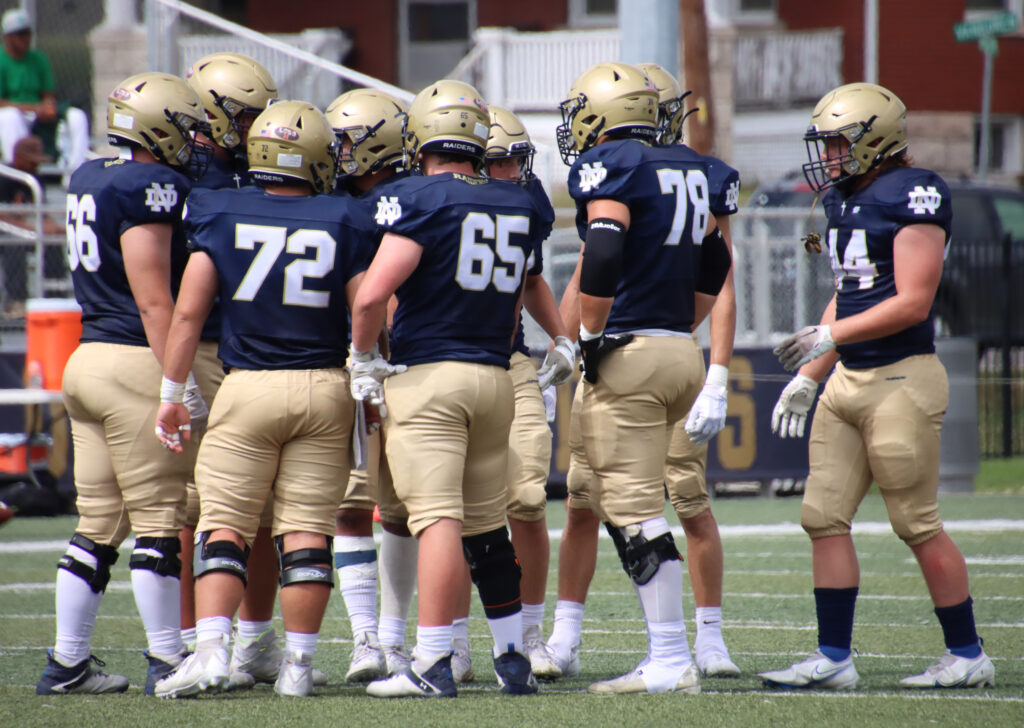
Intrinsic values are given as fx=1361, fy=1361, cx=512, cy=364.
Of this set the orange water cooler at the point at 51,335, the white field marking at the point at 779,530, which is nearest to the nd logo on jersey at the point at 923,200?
A: the white field marking at the point at 779,530

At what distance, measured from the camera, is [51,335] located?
10000 mm

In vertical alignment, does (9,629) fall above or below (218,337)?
below

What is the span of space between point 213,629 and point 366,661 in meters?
0.77

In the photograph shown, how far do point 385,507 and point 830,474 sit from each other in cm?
163

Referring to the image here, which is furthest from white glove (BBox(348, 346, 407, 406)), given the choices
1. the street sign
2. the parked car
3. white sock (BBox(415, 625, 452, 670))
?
the street sign

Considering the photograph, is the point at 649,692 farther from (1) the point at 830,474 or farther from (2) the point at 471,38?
(2) the point at 471,38

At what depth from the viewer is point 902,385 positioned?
15.7ft

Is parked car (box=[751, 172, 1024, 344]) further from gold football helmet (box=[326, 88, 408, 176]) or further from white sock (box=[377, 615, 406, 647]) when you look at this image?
→ white sock (box=[377, 615, 406, 647])

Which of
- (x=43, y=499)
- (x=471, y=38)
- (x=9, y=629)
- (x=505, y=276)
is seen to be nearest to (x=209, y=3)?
(x=471, y=38)

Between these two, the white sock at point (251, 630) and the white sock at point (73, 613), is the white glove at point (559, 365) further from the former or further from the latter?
the white sock at point (73, 613)

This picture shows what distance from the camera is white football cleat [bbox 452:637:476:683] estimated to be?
5.06 metres

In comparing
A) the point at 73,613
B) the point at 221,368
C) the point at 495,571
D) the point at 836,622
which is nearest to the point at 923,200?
the point at 836,622

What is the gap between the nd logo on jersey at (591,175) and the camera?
4.64 m

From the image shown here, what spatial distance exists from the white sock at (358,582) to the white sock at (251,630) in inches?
12.4
